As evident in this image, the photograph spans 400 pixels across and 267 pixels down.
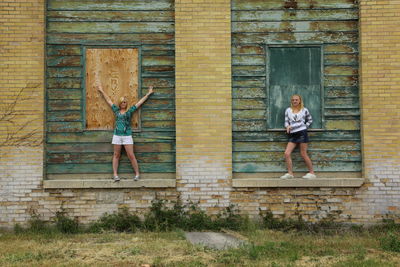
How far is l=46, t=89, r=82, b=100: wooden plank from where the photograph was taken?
990 centimetres

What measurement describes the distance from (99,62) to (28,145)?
2.13 m

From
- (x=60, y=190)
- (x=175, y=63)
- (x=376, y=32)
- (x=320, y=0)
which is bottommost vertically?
(x=60, y=190)

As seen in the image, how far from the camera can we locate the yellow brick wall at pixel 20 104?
31.3 feet

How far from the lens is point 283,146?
32.4ft

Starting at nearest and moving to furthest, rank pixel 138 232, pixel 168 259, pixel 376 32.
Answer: pixel 168 259, pixel 138 232, pixel 376 32

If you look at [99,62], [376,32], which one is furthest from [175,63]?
[376,32]

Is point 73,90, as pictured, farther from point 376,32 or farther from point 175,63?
point 376,32

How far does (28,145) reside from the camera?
9602 millimetres

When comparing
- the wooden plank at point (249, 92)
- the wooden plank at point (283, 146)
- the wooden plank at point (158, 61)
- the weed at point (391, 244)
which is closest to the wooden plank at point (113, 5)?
the wooden plank at point (158, 61)

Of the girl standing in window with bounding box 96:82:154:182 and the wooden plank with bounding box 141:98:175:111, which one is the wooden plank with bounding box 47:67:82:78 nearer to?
the girl standing in window with bounding box 96:82:154:182

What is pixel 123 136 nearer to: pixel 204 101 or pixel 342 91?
pixel 204 101

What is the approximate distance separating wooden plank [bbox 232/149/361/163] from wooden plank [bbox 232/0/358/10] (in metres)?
2.93

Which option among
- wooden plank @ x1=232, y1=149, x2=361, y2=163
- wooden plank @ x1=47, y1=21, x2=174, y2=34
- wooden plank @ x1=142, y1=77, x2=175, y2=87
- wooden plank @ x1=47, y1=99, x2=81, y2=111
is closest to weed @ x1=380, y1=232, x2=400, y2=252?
wooden plank @ x1=232, y1=149, x2=361, y2=163

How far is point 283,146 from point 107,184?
139 inches
